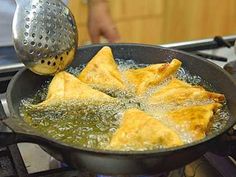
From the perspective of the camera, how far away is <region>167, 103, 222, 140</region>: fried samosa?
0.71m

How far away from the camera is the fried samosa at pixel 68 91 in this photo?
31.9 inches

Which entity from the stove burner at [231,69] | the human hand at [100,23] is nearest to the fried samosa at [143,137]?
the stove burner at [231,69]

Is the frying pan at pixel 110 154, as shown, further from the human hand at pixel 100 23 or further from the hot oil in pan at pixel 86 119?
the human hand at pixel 100 23

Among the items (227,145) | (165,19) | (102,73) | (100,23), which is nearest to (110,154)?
(227,145)

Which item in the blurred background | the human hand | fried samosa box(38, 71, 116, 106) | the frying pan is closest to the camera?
the frying pan

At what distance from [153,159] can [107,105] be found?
23 centimetres

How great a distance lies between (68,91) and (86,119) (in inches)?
3.3

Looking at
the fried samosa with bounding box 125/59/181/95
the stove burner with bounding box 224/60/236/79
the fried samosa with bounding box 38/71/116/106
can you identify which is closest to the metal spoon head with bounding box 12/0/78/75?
the fried samosa with bounding box 38/71/116/106

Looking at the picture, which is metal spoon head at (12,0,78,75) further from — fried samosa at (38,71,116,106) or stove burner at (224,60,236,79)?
stove burner at (224,60,236,79)

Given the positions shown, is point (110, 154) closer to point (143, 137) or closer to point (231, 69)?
point (143, 137)

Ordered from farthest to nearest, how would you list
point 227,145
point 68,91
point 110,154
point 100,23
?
point 100,23 → point 68,91 → point 227,145 → point 110,154

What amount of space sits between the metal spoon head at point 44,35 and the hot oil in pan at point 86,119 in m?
0.07

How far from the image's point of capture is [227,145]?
711 mm

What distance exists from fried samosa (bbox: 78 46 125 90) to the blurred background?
1107 millimetres
